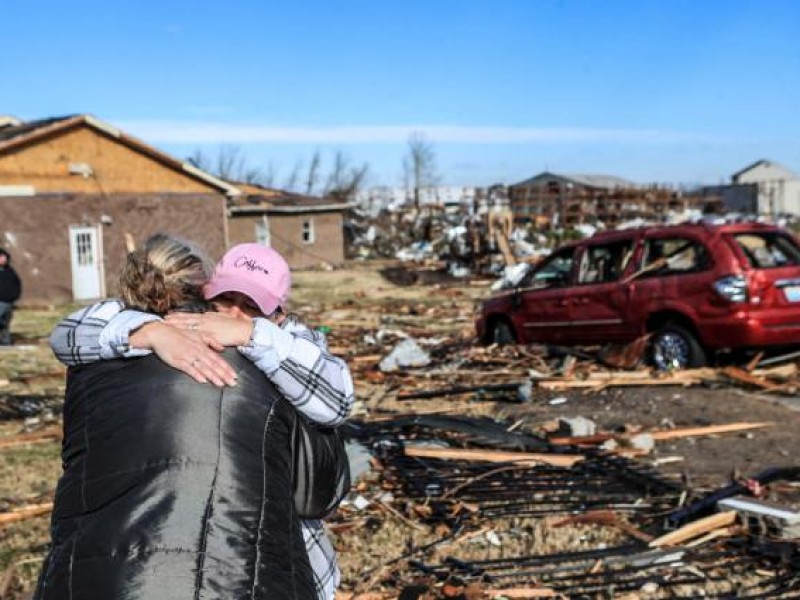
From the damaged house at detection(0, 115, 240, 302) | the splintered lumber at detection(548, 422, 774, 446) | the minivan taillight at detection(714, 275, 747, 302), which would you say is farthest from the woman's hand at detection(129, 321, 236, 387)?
the damaged house at detection(0, 115, 240, 302)

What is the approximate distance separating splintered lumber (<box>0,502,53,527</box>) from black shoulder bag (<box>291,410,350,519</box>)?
15.6ft

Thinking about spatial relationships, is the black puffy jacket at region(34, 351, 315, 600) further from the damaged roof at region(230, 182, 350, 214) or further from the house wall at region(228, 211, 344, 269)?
the damaged roof at region(230, 182, 350, 214)

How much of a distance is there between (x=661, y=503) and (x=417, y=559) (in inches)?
78.5

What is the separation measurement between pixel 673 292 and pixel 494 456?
4.42 meters

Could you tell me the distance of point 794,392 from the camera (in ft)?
33.3

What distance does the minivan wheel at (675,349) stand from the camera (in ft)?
35.9

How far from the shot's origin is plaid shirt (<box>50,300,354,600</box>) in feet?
7.75

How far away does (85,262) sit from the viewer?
2892 cm

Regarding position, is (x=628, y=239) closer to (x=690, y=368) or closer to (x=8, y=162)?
(x=690, y=368)

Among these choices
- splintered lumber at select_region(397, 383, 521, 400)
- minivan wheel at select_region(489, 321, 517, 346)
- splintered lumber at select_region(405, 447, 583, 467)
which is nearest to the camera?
splintered lumber at select_region(405, 447, 583, 467)

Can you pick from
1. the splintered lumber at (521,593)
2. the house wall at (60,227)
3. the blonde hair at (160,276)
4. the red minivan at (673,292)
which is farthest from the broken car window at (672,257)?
the house wall at (60,227)

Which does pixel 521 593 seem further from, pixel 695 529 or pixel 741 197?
pixel 741 197

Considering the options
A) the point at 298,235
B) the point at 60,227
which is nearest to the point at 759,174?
the point at 298,235

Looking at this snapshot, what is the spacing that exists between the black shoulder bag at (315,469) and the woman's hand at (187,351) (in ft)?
0.96
